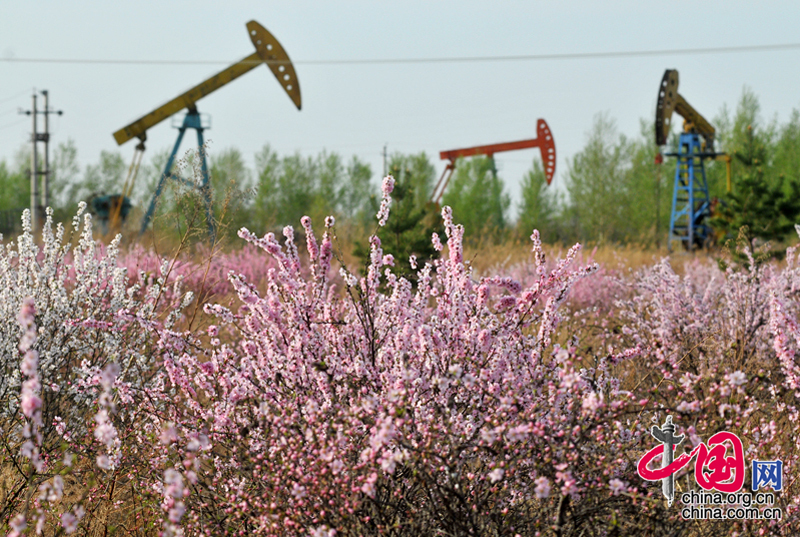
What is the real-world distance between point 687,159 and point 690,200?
→ 2.12 m

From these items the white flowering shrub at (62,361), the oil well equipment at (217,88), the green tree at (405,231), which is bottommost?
the white flowering shrub at (62,361)

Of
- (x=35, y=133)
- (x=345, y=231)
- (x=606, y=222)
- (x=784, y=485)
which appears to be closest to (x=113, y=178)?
(x=35, y=133)

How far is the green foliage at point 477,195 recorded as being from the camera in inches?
1404

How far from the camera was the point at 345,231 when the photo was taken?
16.4 m

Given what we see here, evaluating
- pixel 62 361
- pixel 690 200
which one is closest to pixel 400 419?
pixel 62 361

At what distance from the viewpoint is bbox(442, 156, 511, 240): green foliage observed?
35.7 metres

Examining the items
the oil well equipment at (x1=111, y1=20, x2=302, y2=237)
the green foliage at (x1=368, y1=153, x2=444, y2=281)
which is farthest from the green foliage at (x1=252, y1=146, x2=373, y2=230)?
the green foliage at (x1=368, y1=153, x2=444, y2=281)

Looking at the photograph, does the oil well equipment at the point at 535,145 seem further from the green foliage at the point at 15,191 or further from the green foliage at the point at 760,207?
the green foliage at the point at 15,191

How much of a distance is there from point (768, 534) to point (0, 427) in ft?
13.4

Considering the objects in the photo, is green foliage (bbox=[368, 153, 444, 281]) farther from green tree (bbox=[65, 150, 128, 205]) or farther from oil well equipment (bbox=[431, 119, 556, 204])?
green tree (bbox=[65, 150, 128, 205])

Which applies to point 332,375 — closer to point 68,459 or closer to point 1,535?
point 68,459

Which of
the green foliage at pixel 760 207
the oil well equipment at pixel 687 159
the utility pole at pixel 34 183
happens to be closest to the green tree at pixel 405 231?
the green foliage at pixel 760 207

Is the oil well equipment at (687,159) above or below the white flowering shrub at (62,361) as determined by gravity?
above

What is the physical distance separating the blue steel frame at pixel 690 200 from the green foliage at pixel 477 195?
10723mm
